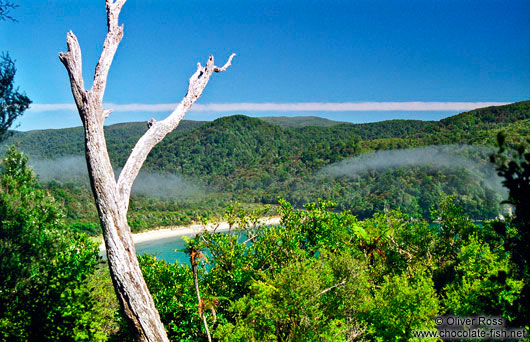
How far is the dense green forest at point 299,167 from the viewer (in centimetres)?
6294

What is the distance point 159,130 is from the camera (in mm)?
4746

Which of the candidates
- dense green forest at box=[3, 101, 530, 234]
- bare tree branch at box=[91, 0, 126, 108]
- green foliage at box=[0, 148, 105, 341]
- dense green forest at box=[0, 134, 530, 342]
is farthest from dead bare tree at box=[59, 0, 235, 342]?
dense green forest at box=[3, 101, 530, 234]

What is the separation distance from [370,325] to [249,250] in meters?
4.01

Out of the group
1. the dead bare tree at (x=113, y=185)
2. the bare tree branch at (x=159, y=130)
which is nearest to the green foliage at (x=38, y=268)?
the dead bare tree at (x=113, y=185)

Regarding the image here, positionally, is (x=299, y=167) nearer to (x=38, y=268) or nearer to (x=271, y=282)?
(x=38, y=268)

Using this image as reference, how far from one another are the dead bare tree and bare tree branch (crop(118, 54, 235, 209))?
0.04 ft

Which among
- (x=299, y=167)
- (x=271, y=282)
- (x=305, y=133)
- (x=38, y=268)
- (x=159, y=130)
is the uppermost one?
(x=305, y=133)

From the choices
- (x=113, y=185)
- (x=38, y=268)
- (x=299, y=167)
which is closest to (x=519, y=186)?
(x=113, y=185)

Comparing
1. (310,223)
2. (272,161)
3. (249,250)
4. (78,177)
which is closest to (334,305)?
(249,250)

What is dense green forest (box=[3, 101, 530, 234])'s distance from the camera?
62938mm

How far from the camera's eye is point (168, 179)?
398ft

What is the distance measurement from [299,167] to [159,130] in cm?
11722

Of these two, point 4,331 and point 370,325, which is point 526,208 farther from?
point 4,331

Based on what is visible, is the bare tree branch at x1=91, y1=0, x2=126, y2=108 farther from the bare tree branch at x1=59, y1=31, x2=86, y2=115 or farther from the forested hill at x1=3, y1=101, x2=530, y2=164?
the forested hill at x1=3, y1=101, x2=530, y2=164
